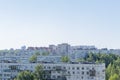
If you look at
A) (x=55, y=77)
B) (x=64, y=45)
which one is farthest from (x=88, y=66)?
(x=64, y=45)

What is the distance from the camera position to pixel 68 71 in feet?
114

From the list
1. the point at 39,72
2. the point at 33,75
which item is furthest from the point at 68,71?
the point at 33,75

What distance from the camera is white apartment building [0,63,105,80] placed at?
3356cm

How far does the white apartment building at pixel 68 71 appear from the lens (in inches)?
1321

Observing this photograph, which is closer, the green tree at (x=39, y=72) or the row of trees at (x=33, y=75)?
the row of trees at (x=33, y=75)

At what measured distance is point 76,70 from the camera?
34562 millimetres

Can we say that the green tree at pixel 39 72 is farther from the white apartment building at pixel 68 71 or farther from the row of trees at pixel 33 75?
the white apartment building at pixel 68 71

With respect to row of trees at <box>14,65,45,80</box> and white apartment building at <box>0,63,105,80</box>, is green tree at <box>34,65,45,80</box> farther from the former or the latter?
white apartment building at <box>0,63,105,80</box>

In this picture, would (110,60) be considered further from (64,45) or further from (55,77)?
(64,45)

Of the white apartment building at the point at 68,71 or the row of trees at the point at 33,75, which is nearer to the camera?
the row of trees at the point at 33,75

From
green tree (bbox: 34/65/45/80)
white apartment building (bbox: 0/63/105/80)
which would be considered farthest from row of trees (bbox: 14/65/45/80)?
white apartment building (bbox: 0/63/105/80)

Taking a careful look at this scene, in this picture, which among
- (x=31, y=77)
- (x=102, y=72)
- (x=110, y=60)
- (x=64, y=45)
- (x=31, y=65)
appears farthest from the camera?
(x=64, y=45)

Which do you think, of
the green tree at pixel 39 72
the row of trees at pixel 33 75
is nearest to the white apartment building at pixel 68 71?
the green tree at pixel 39 72

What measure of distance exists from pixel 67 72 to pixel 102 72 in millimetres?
3256
